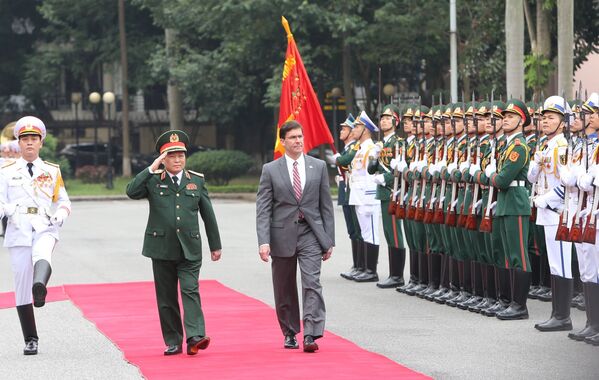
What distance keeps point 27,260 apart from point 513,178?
4.43 metres

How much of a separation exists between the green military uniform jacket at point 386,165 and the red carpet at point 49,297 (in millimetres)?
3642

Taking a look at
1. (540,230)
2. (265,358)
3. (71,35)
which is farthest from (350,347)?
(71,35)

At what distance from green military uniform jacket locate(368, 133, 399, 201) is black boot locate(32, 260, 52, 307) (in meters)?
5.51

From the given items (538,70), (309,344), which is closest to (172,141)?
(309,344)

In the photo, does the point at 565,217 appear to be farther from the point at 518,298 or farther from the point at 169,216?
the point at 169,216

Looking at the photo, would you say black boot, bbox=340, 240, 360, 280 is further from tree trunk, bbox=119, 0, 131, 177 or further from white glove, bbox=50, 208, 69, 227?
tree trunk, bbox=119, 0, 131, 177

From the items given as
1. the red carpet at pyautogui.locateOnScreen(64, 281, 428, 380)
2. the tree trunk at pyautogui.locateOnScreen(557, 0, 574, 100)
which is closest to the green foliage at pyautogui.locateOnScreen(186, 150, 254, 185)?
the tree trunk at pyautogui.locateOnScreen(557, 0, 574, 100)

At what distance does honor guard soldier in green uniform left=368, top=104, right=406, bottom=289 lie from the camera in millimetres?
15602

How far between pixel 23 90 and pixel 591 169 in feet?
169

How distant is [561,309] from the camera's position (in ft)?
40.1

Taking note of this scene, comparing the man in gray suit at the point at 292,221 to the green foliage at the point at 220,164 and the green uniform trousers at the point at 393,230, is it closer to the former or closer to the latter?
Result: the green uniform trousers at the point at 393,230

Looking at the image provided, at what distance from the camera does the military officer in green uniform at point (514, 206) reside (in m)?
12.8

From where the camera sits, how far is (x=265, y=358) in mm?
10711

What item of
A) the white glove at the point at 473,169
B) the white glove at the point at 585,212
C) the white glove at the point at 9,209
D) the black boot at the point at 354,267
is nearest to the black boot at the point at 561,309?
the white glove at the point at 585,212
